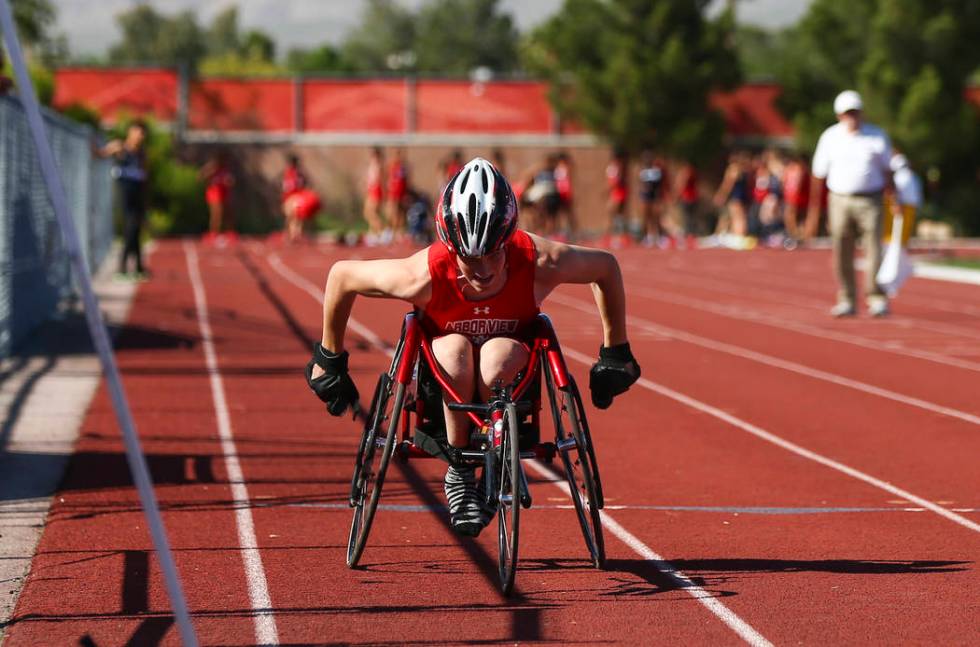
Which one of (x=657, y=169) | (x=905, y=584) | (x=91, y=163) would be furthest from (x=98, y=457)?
(x=657, y=169)

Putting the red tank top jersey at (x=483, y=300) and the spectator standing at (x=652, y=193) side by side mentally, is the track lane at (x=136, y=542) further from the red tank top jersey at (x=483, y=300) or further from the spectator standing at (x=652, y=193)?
the spectator standing at (x=652, y=193)

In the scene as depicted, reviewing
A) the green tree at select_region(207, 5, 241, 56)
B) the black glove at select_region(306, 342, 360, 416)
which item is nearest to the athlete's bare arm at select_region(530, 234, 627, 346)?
the black glove at select_region(306, 342, 360, 416)

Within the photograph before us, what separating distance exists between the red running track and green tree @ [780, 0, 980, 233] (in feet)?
95.2

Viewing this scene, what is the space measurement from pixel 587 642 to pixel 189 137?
40461 millimetres

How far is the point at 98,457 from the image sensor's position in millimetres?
9039

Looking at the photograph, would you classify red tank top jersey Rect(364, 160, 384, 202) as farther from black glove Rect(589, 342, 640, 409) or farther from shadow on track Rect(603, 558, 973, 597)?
black glove Rect(589, 342, 640, 409)

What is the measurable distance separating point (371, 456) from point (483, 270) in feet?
2.61

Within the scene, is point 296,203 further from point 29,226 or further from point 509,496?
point 509,496

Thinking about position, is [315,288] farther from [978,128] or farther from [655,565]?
[978,128]

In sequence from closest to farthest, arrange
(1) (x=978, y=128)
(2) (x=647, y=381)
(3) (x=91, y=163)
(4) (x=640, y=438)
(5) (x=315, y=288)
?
(4) (x=640, y=438) → (2) (x=647, y=381) → (5) (x=315, y=288) → (3) (x=91, y=163) → (1) (x=978, y=128)

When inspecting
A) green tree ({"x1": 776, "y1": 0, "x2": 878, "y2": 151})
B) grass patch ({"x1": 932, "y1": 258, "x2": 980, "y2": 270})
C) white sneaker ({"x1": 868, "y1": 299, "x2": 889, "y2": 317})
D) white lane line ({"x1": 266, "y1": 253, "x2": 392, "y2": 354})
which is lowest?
grass patch ({"x1": 932, "y1": 258, "x2": 980, "y2": 270})

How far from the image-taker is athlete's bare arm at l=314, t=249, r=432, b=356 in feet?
20.4

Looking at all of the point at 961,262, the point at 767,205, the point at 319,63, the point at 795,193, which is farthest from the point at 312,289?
the point at 319,63

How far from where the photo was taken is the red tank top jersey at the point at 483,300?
623cm
